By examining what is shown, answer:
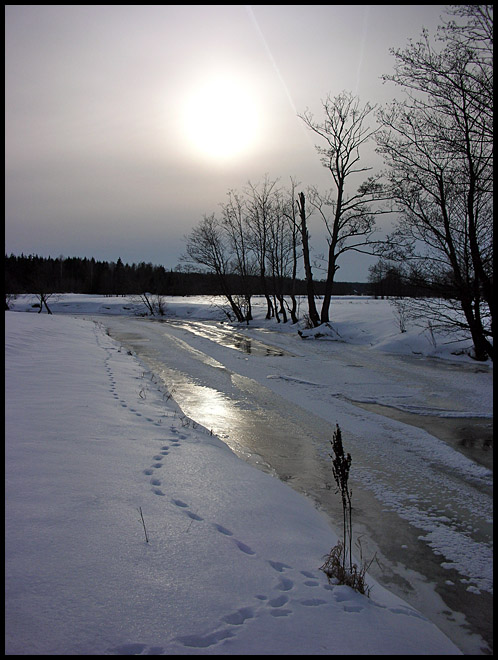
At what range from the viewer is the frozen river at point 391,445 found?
346 centimetres

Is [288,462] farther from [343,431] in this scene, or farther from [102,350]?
[102,350]

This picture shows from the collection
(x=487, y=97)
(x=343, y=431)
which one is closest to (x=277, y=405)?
(x=343, y=431)

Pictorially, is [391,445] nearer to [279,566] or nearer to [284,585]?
[279,566]

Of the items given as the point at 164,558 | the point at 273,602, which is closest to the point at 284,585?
the point at 273,602

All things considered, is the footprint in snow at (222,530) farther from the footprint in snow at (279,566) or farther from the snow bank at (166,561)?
the footprint in snow at (279,566)

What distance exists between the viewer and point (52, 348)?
12.3m

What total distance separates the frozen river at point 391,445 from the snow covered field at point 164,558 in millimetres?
454

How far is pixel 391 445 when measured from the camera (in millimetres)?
6547

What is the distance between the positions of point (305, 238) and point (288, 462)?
20563 millimetres

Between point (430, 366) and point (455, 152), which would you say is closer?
point (455, 152)

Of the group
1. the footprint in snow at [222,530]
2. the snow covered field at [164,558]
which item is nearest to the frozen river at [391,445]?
the snow covered field at [164,558]

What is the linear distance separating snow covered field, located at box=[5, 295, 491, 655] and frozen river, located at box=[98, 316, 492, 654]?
0.45 meters

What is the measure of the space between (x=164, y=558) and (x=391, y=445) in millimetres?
4770

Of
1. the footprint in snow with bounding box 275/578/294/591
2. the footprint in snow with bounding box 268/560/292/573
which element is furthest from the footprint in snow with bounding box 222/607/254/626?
the footprint in snow with bounding box 268/560/292/573
